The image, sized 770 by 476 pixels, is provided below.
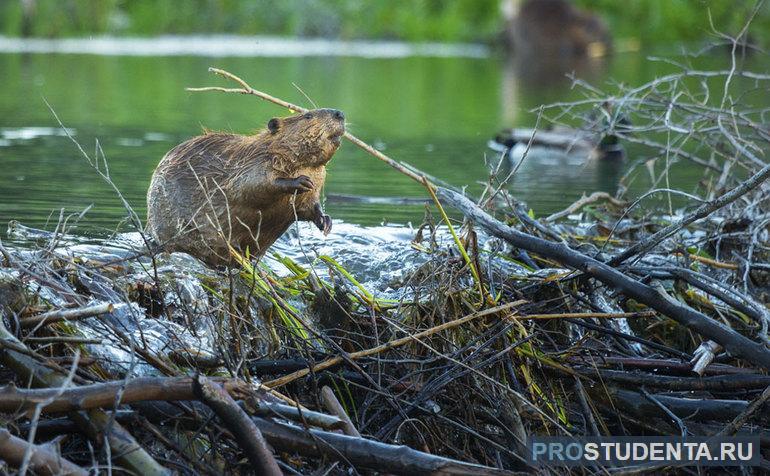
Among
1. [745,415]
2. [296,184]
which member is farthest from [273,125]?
[745,415]

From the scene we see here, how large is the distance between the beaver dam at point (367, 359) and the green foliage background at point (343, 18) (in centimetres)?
2402

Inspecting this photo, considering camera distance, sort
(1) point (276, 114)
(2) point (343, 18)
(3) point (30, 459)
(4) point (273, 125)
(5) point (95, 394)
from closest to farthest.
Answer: (3) point (30, 459), (5) point (95, 394), (4) point (273, 125), (1) point (276, 114), (2) point (343, 18)

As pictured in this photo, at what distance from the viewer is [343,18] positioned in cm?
3023

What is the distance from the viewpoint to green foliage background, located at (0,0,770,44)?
90.1 ft

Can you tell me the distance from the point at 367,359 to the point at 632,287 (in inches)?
33.3

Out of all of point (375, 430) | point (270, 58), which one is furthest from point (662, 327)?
point (270, 58)

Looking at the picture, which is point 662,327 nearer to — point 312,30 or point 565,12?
point 565,12

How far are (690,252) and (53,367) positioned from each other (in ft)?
9.37

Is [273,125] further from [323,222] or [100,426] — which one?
[100,426]

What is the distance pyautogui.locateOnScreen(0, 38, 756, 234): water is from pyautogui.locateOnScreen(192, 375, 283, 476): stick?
1.24 m

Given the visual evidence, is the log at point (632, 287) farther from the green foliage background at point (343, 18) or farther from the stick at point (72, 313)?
the green foliage background at point (343, 18)

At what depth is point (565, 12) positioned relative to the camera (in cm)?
2633

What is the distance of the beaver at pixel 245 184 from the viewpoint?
4.24m

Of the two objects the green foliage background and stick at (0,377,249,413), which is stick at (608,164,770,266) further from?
the green foliage background
